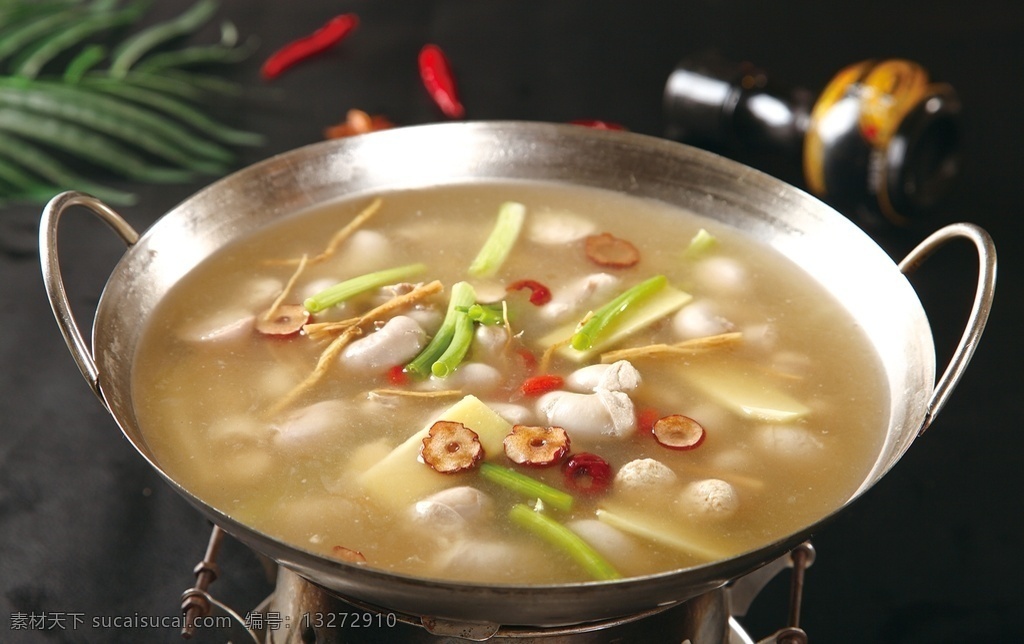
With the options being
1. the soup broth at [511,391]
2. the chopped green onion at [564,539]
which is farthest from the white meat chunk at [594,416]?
the chopped green onion at [564,539]

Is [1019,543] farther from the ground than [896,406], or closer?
closer

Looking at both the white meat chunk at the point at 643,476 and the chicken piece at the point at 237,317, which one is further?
the chicken piece at the point at 237,317

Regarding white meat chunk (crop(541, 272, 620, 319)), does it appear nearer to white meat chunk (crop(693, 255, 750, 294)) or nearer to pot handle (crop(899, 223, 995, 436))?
white meat chunk (crop(693, 255, 750, 294))

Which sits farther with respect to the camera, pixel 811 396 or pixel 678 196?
pixel 678 196

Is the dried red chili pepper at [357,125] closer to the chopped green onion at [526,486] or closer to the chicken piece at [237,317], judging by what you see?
the chicken piece at [237,317]

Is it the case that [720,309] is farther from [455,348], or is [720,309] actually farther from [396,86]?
[396,86]

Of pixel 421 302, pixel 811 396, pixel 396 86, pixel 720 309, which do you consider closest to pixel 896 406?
pixel 811 396
